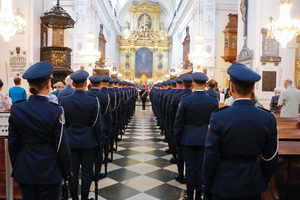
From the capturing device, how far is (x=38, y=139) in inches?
86.4

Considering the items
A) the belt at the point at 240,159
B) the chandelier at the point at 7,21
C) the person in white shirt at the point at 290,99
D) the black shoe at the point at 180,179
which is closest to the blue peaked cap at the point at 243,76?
the belt at the point at 240,159

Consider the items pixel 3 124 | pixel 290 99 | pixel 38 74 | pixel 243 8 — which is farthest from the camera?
pixel 243 8

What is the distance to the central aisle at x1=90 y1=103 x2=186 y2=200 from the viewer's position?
393 cm

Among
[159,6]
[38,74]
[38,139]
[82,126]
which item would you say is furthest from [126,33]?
[38,139]

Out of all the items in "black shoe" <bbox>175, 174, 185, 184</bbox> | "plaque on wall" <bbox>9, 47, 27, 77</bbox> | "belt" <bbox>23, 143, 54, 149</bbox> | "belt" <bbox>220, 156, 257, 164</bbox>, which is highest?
"plaque on wall" <bbox>9, 47, 27, 77</bbox>

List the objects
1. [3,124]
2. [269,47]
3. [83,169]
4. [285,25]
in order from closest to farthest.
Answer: [3,124], [83,169], [285,25], [269,47]

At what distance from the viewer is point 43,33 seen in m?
9.01

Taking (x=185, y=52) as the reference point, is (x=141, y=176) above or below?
below

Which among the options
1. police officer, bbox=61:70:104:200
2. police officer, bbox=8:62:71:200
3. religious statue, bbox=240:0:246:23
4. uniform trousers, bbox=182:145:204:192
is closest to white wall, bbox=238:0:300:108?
religious statue, bbox=240:0:246:23

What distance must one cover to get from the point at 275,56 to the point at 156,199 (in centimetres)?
776

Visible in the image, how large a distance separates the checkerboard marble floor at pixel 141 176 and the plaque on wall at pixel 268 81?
15.2 ft

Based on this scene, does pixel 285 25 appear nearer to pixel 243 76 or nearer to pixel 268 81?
pixel 268 81

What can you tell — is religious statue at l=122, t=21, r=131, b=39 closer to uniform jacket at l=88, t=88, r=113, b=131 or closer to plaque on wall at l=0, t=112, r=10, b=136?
uniform jacket at l=88, t=88, r=113, b=131

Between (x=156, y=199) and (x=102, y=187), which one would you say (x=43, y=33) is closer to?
(x=102, y=187)
